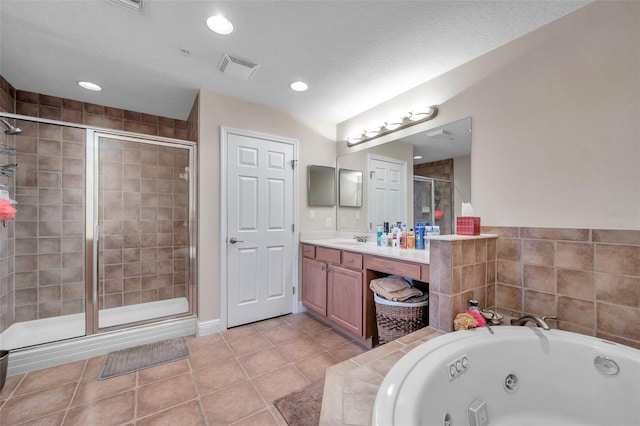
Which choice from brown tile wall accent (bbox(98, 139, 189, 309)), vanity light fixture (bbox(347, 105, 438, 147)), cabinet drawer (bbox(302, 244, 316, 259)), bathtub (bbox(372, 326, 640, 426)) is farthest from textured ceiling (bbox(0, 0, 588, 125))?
bathtub (bbox(372, 326, 640, 426))

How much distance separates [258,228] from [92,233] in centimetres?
143

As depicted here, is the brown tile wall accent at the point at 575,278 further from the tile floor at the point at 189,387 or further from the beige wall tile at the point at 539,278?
the tile floor at the point at 189,387

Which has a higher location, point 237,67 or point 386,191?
point 237,67

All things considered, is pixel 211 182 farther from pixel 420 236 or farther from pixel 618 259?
pixel 618 259

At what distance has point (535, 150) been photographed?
1654 mm

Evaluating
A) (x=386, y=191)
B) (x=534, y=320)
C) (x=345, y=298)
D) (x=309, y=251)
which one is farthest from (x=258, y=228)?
(x=534, y=320)

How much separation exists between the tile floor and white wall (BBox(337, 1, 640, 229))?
174 centimetres

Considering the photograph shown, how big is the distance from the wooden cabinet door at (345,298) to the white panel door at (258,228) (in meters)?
0.66

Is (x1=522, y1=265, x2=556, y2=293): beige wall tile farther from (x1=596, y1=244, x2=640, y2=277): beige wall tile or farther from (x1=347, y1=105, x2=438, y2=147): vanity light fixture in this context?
(x1=347, y1=105, x2=438, y2=147): vanity light fixture

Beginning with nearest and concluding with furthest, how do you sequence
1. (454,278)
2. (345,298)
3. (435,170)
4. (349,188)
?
(454,278) < (435,170) < (345,298) < (349,188)

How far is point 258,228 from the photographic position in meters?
2.76

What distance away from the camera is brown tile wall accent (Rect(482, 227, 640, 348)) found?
1329 mm

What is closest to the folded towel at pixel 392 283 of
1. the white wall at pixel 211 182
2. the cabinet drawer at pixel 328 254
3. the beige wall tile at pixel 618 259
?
the cabinet drawer at pixel 328 254

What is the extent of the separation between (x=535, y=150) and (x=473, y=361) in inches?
53.4
